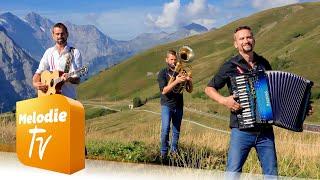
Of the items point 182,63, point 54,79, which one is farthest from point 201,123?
point 54,79

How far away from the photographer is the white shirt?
8.38m

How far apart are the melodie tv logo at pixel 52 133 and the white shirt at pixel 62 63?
5.67ft

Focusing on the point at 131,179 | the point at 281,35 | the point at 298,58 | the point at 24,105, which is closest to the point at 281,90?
the point at 131,179

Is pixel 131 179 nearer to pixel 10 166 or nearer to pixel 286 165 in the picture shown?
pixel 10 166

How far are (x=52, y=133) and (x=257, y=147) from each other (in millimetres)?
2259

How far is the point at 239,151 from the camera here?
6.72m

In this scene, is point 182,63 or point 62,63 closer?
point 62,63

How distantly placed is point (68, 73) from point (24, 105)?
5.34 feet

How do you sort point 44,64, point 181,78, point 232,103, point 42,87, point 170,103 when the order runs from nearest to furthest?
1. point 232,103
2. point 42,87
3. point 44,64
4. point 181,78
5. point 170,103

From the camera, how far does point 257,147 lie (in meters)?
6.71

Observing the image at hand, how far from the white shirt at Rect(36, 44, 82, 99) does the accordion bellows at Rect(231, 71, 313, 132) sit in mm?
2722

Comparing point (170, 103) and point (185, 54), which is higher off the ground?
point (185, 54)

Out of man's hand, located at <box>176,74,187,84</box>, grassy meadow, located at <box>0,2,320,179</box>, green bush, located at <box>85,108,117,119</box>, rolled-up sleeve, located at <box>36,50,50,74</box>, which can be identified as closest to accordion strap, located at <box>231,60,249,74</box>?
grassy meadow, located at <box>0,2,320,179</box>

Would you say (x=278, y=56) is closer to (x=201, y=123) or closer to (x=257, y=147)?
(x=201, y=123)
